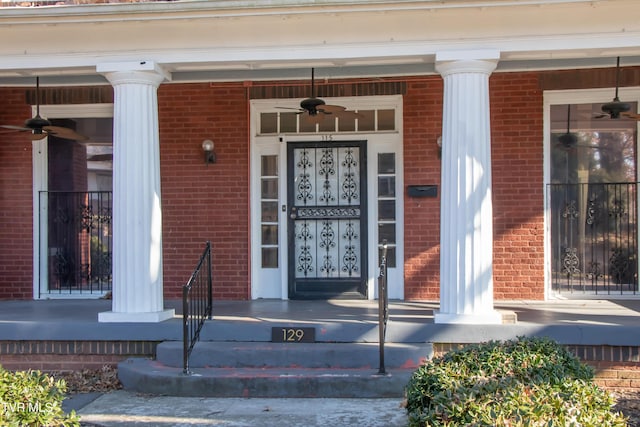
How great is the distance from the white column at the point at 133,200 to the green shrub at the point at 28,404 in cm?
315

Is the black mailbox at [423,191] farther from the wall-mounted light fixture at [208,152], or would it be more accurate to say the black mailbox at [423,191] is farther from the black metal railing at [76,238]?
the black metal railing at [76,238]

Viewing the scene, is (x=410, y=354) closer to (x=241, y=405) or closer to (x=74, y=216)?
(x=241, y=405)

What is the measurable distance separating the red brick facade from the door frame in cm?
10

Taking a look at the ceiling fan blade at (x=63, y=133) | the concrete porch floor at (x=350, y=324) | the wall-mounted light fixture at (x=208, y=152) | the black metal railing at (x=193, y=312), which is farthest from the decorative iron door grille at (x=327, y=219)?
the ceiling fan blade at (x=63, y=133)

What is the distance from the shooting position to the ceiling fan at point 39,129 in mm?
8328

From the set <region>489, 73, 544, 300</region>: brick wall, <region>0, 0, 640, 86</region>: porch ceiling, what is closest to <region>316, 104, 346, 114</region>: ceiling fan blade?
<region>0, 0, 640, 86</region>: porch ceiling

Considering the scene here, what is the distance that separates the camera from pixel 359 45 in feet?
22.9

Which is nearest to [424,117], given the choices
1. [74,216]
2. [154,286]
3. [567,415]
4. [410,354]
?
[410,354]

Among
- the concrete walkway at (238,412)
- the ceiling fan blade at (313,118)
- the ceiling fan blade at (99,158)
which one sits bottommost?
the concrete walkway at (238,412)

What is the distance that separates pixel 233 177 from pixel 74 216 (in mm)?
2376

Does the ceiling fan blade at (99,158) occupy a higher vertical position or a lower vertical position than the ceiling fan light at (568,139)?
lower

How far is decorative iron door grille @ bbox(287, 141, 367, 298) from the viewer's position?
905cm

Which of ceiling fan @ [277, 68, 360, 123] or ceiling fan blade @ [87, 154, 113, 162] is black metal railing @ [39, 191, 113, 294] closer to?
ceiling fan blade @ [87, 154, 113, 162]

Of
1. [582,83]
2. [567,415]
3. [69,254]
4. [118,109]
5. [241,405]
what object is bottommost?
[241,405]
